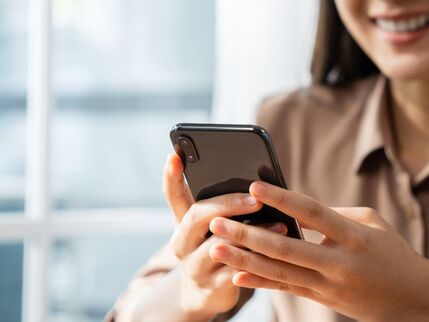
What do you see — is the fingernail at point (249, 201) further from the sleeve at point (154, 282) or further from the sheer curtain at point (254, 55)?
the sheer curtain at point (254, 55)

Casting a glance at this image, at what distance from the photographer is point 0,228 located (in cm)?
213

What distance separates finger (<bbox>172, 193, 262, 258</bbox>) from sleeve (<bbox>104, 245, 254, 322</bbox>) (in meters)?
0.27

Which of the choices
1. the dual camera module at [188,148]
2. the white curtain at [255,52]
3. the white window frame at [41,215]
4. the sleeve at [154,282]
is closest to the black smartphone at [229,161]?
the dual camera module at [188,148]

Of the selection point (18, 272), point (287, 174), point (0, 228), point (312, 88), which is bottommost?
point (18, 272)

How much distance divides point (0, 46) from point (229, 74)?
2.00ft

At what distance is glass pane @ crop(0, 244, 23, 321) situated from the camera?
223cm

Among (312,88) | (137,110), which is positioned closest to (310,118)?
(312,88)

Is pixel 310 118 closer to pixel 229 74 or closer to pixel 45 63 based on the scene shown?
pixel 229 74

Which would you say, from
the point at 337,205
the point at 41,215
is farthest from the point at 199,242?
the point at 41,215

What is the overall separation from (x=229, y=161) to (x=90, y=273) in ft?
4.73

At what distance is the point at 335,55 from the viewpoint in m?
1.55

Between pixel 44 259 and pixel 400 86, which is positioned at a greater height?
pixel 400 86

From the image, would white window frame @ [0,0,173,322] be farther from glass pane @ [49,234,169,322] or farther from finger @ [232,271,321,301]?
finger @ [232,271,321,301]

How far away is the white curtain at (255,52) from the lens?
2.06m
